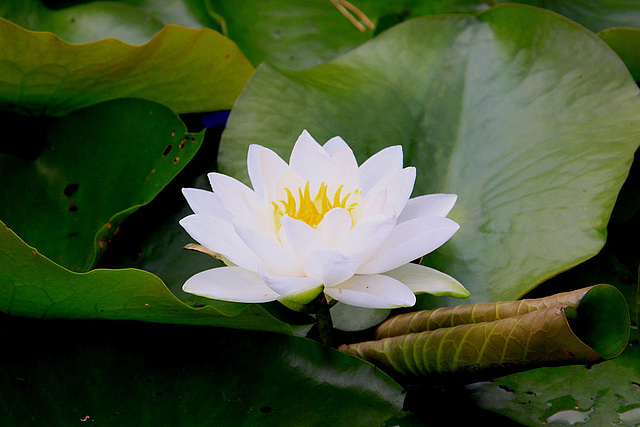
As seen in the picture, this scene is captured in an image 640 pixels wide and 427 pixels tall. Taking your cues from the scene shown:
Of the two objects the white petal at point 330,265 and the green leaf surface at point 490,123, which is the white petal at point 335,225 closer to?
the white petal at point 330,265

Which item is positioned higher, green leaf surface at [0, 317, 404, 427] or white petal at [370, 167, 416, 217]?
white petal at [370, 167, 416, 217]

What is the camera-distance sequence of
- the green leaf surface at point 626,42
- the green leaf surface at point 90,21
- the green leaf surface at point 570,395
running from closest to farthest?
the green leaf surface at point 570,395 → the green leaf surface at point 626,42 → the green leaf surface at point 90,21

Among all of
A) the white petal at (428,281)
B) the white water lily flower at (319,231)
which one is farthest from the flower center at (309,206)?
the white petal at (428,281)

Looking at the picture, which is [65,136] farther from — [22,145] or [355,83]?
Result: [355,83]

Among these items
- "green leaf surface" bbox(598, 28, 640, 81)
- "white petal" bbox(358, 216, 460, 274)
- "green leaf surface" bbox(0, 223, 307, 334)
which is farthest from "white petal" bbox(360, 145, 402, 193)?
"green leaf surface" bbox(598, 28, 640, 81)

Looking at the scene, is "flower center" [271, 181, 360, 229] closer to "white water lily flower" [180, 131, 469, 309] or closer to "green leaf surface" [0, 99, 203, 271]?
"white water lily flower" [180, 131, 469, 309]
